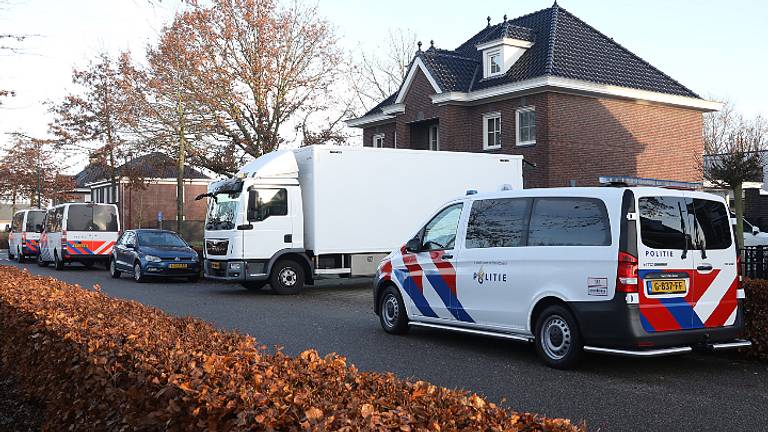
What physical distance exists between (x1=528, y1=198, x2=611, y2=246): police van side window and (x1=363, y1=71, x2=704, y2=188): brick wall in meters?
18.8

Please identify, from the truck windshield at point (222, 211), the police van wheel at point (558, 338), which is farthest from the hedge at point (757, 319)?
the truck windshield at point (222, 211)

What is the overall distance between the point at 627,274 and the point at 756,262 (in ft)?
20.5

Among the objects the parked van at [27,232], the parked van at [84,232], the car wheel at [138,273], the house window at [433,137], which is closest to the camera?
the car wheel at [138,273]

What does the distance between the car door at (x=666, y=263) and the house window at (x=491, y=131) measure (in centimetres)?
2132

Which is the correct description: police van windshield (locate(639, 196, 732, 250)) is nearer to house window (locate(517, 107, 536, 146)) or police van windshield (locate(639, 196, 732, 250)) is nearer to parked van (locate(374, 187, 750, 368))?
parked van (locate(374, 187, 750, 368))

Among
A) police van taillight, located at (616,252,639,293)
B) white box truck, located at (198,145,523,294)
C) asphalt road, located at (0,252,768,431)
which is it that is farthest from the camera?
white box truck, located at (198,145,523,294)

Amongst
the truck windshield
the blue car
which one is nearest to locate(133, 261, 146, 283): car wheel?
the blue car

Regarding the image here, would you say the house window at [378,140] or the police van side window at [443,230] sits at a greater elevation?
the house window at [378,140]

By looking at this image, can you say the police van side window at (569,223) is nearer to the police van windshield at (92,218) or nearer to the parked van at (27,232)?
the police van windshield at (92,218)

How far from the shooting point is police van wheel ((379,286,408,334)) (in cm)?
1105

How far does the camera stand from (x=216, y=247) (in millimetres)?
18203

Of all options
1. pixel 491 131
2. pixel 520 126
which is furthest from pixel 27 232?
pixel 520 126

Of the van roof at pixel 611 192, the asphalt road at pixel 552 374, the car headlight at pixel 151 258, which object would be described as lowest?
the asphalt road at pixel 552 374

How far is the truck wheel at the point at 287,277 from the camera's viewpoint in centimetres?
1775
